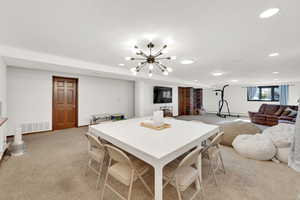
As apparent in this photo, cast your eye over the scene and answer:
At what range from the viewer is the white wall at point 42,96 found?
12.3 feet

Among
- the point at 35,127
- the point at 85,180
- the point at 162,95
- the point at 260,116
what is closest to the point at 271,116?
the point at 260,116

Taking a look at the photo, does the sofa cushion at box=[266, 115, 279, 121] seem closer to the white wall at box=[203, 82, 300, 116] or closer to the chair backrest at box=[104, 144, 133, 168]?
the white wall at box=[203, 82, 300, 116]

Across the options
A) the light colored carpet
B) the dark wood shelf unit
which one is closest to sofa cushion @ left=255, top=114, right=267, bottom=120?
the dark wood shelf unit

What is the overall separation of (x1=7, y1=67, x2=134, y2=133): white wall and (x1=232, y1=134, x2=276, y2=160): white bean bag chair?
16.2 feet

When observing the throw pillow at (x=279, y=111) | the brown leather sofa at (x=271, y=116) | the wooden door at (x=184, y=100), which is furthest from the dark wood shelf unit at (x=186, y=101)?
the throw pillow at (x=279, y=111)

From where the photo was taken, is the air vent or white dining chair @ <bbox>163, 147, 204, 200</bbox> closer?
white dining chair @ <bbox>163, 147, 204, 200</bbox>

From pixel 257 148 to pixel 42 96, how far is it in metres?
6.08

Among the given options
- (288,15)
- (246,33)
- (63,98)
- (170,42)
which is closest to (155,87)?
(63,98)

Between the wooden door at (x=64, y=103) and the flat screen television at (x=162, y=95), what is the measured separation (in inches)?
151

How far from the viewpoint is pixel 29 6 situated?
1.36 m

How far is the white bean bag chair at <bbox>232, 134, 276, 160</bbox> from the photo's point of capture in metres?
2.38

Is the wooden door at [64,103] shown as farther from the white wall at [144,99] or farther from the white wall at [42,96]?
the white wall at [144,99]

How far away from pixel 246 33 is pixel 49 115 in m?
5.73

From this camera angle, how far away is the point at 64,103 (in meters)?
4.62
